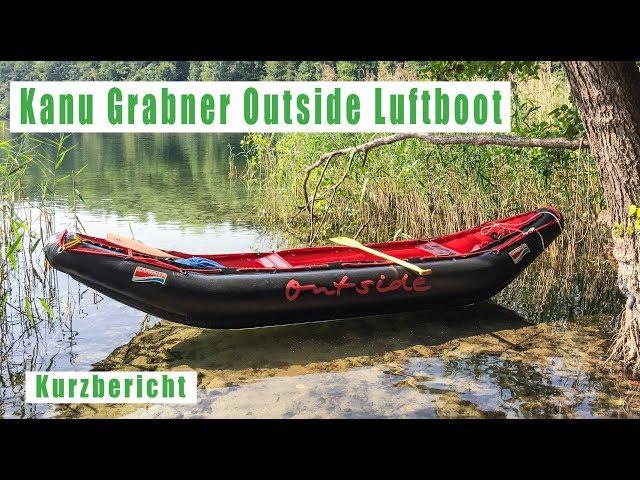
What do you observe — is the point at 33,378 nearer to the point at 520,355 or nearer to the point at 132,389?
the point at 132,389

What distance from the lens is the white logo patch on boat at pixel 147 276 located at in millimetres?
4445

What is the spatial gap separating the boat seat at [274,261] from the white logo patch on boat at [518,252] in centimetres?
183

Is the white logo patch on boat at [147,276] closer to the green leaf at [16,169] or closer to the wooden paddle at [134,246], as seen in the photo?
the wooden paddle at [134,246]

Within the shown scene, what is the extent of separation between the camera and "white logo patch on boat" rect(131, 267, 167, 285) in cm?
445

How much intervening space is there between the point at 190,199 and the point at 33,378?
21.7 ft

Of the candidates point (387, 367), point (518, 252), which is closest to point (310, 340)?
point (387, 367)

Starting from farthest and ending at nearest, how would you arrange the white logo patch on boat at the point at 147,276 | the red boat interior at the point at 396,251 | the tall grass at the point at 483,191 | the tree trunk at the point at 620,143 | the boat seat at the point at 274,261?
1. the tall grass at the point at 483,191
2. the red boat interior at the point at 396,251
3. the boat seat at the point at 274,261
4. the white logo patch on boat at the point at 147,276
5. the tree trunk at the point at 620,143

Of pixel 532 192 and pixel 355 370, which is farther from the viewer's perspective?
pixel 532 192

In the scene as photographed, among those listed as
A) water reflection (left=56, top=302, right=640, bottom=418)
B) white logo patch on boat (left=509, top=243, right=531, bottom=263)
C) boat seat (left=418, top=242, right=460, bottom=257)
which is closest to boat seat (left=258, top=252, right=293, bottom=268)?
water reflection (left=56, top=302, right=640, bottom=418)

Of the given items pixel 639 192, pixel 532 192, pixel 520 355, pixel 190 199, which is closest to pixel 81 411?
pixel 520 355

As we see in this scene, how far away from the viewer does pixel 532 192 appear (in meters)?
6.41

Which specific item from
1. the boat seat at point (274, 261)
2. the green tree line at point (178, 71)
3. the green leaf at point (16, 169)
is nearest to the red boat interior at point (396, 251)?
the boat seat at point (274, 261)

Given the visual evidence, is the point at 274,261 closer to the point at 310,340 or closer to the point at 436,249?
the point at 310,340

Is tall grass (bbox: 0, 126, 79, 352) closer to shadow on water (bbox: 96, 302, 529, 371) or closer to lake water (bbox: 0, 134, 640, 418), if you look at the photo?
lake water (bbox: 0, 134, 640, 418)
